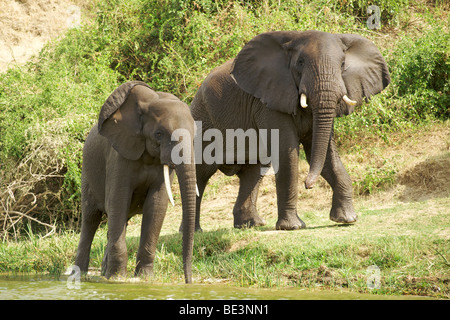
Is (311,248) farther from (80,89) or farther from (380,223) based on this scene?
(80,89)

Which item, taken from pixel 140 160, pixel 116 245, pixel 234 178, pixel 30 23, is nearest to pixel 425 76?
pixel 234 178

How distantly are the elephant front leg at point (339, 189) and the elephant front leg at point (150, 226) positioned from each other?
2373 millimetres

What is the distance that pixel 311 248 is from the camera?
7.89 meters

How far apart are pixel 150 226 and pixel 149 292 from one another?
93 centimetres

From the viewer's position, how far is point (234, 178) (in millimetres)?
12977

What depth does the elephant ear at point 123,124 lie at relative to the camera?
7.55 metres

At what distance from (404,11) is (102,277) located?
10254 millimetres

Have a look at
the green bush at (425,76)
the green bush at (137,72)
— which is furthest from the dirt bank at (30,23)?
the green bush at (425,76)

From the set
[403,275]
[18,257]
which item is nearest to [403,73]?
[403,275]

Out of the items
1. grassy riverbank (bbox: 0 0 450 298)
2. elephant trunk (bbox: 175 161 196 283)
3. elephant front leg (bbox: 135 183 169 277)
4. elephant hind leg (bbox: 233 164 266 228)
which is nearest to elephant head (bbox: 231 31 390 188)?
grassy riverbank (bbox: 0 0 450 298)

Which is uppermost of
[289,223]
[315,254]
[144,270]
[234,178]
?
[234,178]

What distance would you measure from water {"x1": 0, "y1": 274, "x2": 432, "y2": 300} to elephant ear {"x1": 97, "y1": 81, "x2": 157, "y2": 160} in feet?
4.58

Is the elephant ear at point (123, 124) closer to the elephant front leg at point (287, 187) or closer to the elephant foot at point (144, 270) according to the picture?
the elephant foot at point (144, 270)

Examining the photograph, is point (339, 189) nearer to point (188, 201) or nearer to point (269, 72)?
point (269, 72)
